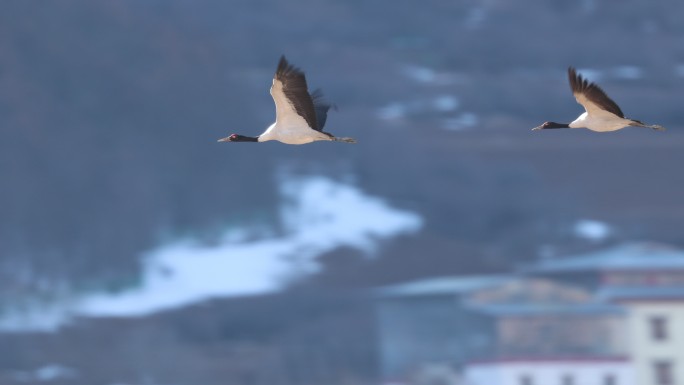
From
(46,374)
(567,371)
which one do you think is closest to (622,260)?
(567,371)

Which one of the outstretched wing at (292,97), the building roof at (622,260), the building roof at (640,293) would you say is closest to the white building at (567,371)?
the building roof at (640,293)

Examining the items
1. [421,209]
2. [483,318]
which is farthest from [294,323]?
[421,209]

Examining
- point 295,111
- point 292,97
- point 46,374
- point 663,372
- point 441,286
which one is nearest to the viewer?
point 292,97

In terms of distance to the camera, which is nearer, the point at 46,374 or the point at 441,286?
the point at 46,374

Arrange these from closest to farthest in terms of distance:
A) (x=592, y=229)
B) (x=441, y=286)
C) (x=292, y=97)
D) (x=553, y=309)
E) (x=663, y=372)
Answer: (x=292, y=97), (x=663, y=372), (x=553, y=309), (x=441, y=286), (x=592, y=229)

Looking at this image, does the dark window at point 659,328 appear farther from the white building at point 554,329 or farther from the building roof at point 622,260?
the building roof at point 622,260

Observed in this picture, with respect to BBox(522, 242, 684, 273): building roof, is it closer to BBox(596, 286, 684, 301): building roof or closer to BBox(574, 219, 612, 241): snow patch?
BBox(596, 286, 684, 301): building roof

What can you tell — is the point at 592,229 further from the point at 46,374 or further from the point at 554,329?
the point at 46,374
